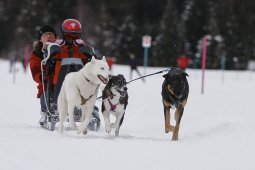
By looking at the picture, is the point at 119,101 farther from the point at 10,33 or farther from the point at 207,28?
the point at 10,33

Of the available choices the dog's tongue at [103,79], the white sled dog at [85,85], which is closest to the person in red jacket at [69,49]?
the white sled dog at [85,85]

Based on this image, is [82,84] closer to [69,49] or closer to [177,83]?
[69,49]

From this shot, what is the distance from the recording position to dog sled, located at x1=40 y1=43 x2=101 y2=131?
26.3 feet

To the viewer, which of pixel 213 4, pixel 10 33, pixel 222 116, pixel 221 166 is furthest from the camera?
pixel 10 33

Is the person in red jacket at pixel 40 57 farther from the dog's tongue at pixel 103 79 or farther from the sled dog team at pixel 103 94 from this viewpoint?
the dog's tongue at pixel 103 79

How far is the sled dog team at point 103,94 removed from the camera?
7129mm

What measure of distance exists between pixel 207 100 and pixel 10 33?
66.3 m

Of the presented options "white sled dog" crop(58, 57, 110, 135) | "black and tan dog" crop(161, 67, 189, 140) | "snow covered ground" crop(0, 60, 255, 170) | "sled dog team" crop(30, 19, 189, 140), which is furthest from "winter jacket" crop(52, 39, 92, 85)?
"black and tan dog" crop(161, 67, 189, 140)

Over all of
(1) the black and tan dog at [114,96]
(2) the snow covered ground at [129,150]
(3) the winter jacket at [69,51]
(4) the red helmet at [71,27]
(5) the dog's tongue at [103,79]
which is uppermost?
(4) the red helmet at [71,27]

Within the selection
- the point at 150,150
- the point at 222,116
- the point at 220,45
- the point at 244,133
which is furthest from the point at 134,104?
the point at 220,45

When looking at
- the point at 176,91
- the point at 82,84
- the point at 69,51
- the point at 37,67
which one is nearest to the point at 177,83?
the point at 176,91

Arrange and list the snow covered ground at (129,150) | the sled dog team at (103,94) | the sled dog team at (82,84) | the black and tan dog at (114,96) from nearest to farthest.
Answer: the snow covered ground at (129,150), the sled dog team at (103,94), the sled dog team at (82,84), the black and tan dog at (114,96)

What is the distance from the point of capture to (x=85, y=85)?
724 cm

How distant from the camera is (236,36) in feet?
187
